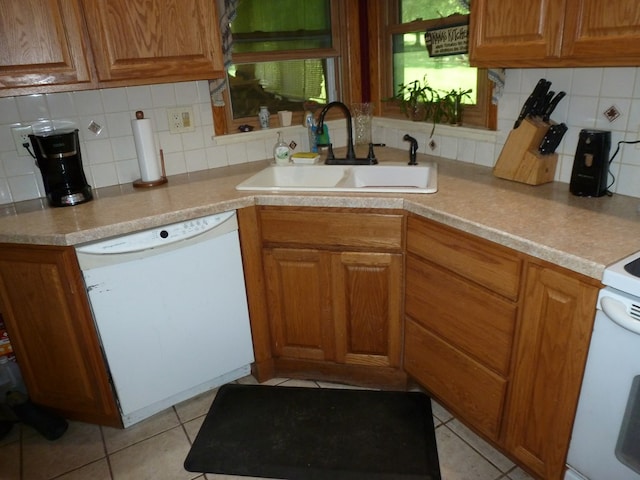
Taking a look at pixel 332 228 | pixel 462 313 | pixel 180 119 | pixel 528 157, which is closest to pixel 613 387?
pixel 462 313

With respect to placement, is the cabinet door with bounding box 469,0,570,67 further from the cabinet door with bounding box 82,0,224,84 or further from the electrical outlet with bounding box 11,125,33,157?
the electrical outlet with bounding box 11,125,33,157

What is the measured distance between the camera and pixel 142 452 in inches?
73.2

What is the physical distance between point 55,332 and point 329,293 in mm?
1074

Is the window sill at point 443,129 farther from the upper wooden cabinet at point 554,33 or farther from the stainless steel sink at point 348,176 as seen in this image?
the upper wooden cabinet at point 554,33

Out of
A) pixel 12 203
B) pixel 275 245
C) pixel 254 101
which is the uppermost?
pixel 254 101

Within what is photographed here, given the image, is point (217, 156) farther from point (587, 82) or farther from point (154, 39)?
point (587, 82)

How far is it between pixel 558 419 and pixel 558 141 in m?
1.03

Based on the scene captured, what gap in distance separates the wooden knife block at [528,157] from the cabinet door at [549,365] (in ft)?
2.12

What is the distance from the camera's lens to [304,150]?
2.65m

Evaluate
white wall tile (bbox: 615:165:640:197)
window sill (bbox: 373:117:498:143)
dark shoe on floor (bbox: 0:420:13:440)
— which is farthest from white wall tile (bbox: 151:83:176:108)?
white wall tile (bbox: 615:165:640:197)

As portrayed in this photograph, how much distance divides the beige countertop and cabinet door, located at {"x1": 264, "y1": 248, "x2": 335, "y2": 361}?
26 cm

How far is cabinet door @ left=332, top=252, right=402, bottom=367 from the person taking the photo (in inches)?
74.4

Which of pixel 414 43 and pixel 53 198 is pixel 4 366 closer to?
pixel 53 198

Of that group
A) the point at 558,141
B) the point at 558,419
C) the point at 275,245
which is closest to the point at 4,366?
the point at 275,245
